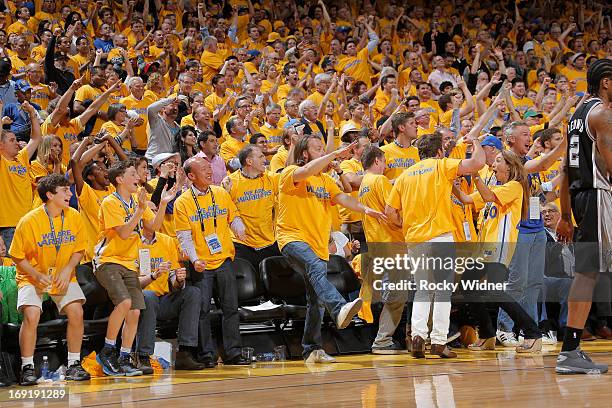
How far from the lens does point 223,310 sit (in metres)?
8.88

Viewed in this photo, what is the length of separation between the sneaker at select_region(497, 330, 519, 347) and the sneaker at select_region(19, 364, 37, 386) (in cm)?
458

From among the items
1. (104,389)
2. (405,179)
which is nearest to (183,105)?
(405,179)

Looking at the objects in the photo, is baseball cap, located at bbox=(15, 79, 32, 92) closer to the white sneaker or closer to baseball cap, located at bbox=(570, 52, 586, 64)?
the white sneaker

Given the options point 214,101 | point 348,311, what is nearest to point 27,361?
point 348,311

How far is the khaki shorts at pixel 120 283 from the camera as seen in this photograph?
8.26 m

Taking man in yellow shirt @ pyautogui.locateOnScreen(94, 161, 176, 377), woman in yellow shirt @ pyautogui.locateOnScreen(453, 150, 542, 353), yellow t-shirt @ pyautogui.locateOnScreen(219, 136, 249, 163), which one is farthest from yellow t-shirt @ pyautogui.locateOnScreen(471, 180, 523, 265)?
yellow t-shirt @ pyautogui.locateOnScreen(219, 136, 249, 163)

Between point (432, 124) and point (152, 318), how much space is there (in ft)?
23.8

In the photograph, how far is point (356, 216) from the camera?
11070 millimetres

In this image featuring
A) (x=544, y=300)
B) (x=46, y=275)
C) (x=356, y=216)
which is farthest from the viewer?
(x=356, y=216)

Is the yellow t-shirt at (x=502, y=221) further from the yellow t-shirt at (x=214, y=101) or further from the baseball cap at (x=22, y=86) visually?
the baseball cap at (x=22, y=86)

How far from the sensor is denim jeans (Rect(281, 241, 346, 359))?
28.5 ft

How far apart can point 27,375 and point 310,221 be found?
2773 mm

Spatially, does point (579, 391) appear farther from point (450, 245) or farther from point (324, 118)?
point (324, 118)

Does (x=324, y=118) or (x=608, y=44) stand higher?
(x=608, y=44)
